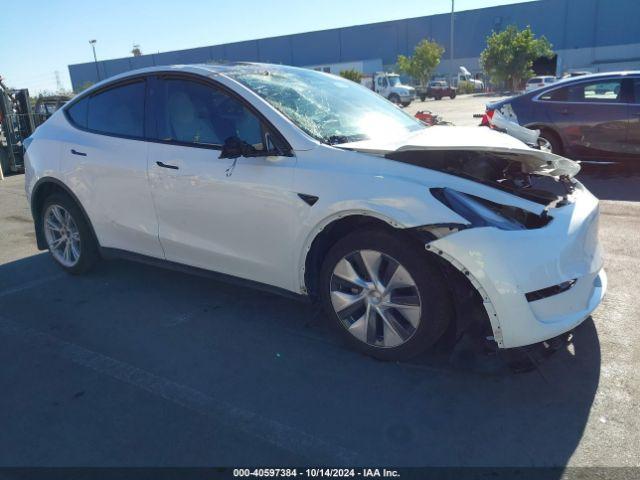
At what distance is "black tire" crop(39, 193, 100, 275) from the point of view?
14.6ft

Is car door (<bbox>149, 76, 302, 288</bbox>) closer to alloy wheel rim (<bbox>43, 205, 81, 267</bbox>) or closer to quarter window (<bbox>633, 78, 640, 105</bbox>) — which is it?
alloy wheel rim (<bbox>43, 205, 81, 267</bbox>)

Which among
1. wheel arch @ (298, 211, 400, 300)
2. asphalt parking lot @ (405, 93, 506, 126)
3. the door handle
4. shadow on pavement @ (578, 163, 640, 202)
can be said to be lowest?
asphalt parking lot @ (405, 93, 506, 126)

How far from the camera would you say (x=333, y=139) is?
3260mm

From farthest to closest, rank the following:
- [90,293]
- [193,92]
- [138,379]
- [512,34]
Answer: [512,34]
[90,293]
[193,92]
[138,379]

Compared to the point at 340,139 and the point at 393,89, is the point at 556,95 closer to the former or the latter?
the point at 340,139

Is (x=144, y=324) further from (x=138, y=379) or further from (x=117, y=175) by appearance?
(x=117, y=175)

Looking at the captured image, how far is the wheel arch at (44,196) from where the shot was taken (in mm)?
Result: 4417

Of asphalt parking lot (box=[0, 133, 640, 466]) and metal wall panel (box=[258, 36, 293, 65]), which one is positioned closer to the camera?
asphalt parking lot (box=[0, 133, 640, 466])

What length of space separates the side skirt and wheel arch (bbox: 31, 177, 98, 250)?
0.29 meters

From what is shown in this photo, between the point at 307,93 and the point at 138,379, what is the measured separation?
2223 millimetres

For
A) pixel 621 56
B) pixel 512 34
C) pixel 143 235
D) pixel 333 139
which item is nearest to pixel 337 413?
pixel 333 139

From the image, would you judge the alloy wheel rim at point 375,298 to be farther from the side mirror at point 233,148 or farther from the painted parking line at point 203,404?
the side mirror at point 233,148

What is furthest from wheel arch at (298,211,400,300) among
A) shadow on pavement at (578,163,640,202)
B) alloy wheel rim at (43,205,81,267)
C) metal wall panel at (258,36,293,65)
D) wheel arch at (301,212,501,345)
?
metal wall panel at (258,36,293,65)

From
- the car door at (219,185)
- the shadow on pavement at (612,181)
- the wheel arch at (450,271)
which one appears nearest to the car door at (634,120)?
the shadow on pavement at (612,181)
